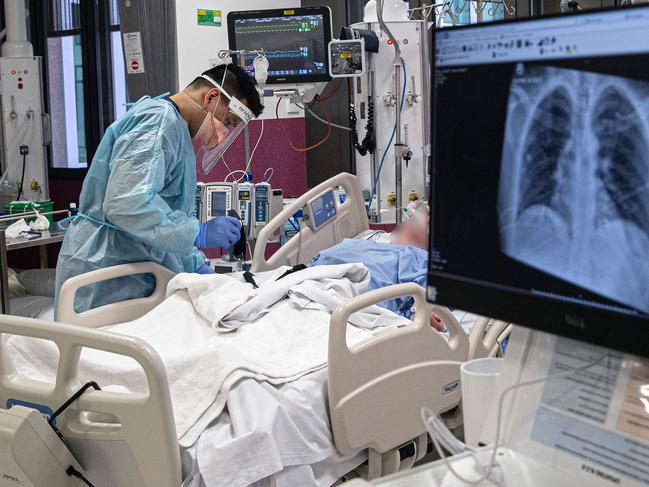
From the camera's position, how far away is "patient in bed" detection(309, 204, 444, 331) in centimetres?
320

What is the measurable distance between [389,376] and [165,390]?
2.46 feet

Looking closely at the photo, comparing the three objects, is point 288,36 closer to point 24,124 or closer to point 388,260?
point 388,260

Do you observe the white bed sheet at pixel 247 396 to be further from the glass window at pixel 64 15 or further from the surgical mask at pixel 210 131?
the glass window at pixel 64 15

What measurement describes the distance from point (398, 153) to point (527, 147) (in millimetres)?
3133

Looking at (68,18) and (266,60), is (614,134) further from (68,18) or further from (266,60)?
(68,18)

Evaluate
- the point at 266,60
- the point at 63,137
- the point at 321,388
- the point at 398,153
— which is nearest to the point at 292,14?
the point at 266,60

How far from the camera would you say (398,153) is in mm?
4199

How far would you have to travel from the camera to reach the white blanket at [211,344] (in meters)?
2.24

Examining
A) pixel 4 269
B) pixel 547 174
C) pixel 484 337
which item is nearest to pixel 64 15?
pixel 4 269

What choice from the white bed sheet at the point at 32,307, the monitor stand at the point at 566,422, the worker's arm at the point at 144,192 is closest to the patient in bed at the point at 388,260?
the worker's arm at the point at 144,192

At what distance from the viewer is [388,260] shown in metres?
3.36

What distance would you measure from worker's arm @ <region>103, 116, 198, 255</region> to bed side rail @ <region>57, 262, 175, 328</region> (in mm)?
122

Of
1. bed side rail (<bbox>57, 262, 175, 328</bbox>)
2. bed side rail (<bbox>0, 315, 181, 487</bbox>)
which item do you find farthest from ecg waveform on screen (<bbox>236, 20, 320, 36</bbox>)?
bed side rail (<bbox>0, 315, 181, 487</bbox>)

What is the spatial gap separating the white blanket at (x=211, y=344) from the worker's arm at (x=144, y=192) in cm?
17
